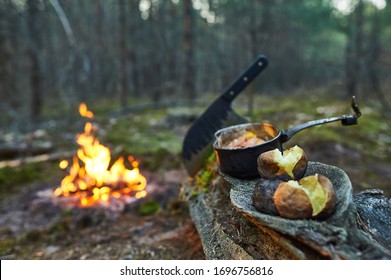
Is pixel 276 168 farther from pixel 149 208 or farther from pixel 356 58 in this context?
pixel 356 58

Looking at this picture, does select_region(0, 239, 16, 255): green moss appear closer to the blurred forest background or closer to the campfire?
the campfire

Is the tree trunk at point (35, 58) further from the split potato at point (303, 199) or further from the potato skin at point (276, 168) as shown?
the split potato at point (303, 199)

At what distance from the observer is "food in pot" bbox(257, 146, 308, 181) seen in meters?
1.78

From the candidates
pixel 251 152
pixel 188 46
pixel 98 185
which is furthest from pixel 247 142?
pixel 188 46

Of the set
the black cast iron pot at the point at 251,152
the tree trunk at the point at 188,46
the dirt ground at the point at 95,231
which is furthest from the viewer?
the tree trunk at the point at 188,46

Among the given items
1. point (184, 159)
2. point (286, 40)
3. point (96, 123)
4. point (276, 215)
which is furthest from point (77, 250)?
point (286, 40)

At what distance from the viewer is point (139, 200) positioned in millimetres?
4262

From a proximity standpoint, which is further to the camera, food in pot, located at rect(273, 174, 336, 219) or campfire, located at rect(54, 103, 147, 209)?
campfire, located at rect(54, 103, 147, 209)

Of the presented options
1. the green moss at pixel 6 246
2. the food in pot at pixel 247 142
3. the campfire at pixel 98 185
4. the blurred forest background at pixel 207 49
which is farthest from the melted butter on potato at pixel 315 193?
the blurred forest background at pixel 207 49

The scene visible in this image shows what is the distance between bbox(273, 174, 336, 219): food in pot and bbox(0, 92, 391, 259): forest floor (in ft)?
4.39

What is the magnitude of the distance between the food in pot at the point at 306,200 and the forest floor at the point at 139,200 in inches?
52.7

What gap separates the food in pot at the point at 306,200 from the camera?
1.55m

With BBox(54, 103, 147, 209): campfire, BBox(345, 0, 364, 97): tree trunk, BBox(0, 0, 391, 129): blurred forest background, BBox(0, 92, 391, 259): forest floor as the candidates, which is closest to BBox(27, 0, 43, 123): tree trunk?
BBox(0, 0, 391, 129): blurred forest background
